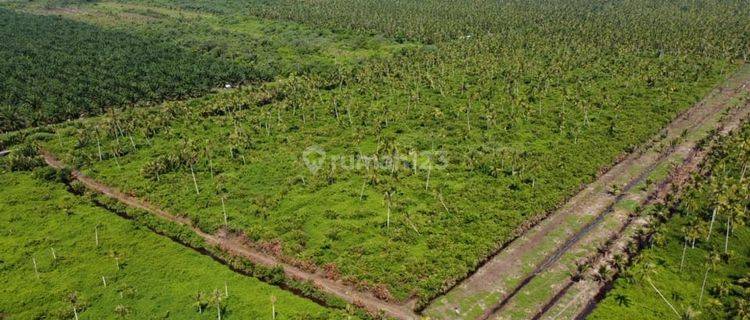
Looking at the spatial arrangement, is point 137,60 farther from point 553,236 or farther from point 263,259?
point 553,236

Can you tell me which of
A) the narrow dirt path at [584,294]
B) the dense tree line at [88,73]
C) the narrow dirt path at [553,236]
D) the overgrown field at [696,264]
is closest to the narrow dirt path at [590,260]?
the narrow dirt path at [584,294]

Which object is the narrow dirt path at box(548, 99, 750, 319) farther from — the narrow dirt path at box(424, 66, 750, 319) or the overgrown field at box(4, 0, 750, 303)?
the overgrown field at box(4, 0, 750, 303)

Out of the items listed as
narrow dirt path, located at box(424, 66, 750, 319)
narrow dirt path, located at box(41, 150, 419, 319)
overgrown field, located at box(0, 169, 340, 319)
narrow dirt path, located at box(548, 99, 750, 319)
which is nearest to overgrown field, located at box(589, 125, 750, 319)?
narrow dirt path, located at box(548, 99, 750, 319)

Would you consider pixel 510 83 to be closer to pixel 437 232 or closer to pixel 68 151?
pixel 437 232

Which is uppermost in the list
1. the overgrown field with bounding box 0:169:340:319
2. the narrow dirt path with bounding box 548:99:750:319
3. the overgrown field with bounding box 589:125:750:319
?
the overgrown field with bounding box 589:125:750:319

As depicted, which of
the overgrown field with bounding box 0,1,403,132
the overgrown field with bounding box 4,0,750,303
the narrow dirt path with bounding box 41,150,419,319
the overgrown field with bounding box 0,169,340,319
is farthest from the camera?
the overgrown field with bounding box 0,1,403,132

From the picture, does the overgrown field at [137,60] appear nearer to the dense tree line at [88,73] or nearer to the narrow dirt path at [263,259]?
the dense tree line at [88,73]
